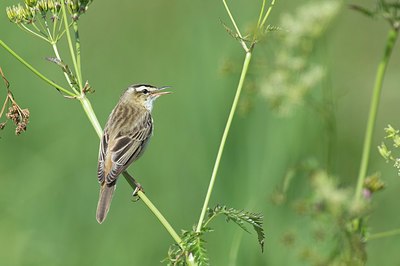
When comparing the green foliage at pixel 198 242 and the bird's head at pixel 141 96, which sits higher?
the bird's head at pixel 141 96

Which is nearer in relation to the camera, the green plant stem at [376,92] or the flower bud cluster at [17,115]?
the green plant stem at [376,92]

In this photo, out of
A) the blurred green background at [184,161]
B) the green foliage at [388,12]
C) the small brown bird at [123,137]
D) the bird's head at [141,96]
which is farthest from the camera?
the bird's head at [141,96]

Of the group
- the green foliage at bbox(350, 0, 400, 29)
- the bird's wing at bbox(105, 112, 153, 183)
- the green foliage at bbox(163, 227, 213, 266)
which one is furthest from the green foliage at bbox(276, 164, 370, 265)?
the bird's wing at bbox(105, 112, 153, 183)

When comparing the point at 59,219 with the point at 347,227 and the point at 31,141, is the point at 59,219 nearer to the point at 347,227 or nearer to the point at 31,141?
the point at 31,141

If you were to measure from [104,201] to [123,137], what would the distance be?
742mm

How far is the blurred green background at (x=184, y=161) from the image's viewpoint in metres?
4.18

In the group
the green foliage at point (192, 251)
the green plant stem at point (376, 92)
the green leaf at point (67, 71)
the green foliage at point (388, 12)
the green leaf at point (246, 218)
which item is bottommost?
the green foliage at point (192, 251)

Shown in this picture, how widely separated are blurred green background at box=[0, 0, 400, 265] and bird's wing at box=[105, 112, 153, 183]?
1.38 feet

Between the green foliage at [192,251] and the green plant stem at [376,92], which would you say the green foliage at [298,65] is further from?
the green foliage at [192,251]

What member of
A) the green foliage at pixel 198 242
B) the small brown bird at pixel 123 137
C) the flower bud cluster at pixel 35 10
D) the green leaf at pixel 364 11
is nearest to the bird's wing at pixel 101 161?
the small brown bird at pixel 123 137

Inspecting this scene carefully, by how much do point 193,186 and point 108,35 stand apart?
3615mm

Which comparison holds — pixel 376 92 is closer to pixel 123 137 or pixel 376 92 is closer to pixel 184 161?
pixel 123 137

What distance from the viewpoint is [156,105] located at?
6.66 metres

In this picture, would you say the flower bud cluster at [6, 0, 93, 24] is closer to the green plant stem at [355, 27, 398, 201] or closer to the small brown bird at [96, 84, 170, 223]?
the small brown bird at [96, 84, 170, 223]
